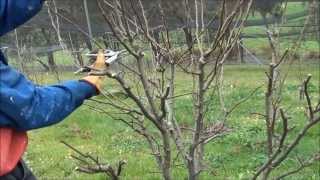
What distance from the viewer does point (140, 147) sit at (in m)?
7.73

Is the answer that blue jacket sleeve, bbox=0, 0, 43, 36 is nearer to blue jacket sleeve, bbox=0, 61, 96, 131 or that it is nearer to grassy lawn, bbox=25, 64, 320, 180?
blue jacket sleeve, bbox=0, 61, 96, 131

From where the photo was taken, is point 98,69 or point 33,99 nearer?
point 33,99

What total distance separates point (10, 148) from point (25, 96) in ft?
0.61

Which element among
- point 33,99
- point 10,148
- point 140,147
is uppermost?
point 33,99

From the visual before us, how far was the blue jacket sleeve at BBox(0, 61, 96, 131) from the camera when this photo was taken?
2.15 metres

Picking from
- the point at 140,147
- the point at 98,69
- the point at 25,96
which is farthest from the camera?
the point at 140,147

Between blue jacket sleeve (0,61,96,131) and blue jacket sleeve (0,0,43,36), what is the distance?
14cm

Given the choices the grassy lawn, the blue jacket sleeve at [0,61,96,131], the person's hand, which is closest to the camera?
the blue jacket sleeve at [0,61,96,131]

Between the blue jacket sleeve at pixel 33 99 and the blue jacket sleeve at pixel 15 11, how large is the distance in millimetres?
136

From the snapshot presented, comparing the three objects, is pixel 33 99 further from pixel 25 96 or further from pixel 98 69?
pixel 98 69

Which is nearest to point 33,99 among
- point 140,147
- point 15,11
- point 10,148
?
point 10,148

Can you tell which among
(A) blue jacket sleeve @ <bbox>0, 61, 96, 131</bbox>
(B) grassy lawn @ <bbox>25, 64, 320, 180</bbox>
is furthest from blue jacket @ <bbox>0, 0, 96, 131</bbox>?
(B) grassy lawn @ <bbox>25, 64, 320, 180</bbox>

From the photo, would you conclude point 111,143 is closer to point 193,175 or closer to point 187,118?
point 187,118

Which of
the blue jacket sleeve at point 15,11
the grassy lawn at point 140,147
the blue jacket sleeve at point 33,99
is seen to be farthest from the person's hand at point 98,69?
the grassy lawn at point 140,147
